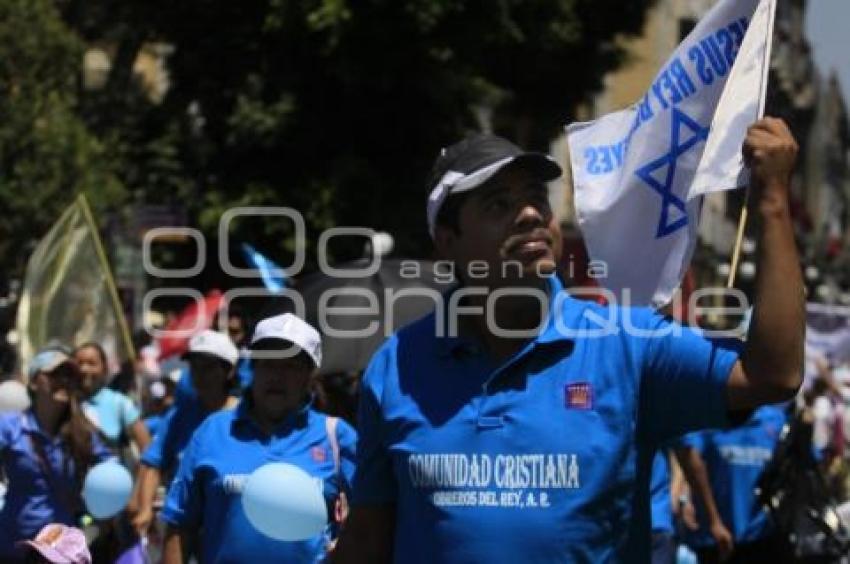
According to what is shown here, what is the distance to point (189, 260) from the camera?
29938 mm

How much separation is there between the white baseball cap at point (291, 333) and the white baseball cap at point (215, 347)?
230 cm

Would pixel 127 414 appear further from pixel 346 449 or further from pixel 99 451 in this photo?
pixel 346 449

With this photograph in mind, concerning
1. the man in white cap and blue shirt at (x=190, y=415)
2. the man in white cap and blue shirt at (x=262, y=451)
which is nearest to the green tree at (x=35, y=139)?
the man in white cap and blue shirt at (x=190, y=415)

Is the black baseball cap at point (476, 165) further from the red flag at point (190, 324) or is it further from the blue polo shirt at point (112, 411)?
the red flag at point (190, 324)

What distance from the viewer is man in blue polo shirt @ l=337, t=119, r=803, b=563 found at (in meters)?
4.25

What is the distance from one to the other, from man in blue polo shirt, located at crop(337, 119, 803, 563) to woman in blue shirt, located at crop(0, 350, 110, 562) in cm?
488

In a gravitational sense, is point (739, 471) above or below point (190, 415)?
below

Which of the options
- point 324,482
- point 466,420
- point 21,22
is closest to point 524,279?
point 466,420

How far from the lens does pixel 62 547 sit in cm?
732

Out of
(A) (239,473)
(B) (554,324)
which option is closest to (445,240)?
(B) (554,324)

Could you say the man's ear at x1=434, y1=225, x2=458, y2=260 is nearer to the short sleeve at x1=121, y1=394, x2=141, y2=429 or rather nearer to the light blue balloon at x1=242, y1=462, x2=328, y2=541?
the light blue balloon at x1=242, y1=462, x2=328, y2=541

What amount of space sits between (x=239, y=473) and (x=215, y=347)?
8.78 ft

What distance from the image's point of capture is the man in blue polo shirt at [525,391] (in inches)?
167

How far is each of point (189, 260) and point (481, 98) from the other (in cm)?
491
